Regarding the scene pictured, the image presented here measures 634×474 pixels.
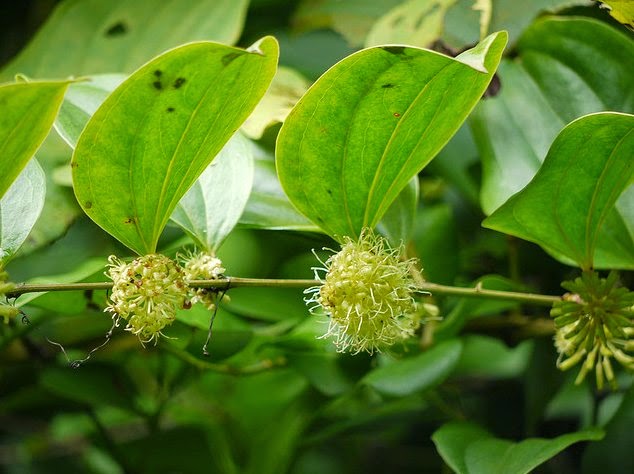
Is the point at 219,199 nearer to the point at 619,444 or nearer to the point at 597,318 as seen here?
the point at 597,318

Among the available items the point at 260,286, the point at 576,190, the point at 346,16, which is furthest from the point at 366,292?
the point at 346,16

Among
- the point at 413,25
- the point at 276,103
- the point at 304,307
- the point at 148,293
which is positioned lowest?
the point at 304,307

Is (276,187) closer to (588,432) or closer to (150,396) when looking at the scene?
(588,432)

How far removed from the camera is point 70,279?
0.66m

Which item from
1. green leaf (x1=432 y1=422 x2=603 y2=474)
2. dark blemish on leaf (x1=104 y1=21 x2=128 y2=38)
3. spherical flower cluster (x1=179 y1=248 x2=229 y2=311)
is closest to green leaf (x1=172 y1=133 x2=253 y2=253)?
spherical flower cluster (x1=179 y1=248 x2=229 y2=311)

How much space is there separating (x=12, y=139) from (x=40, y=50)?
0.67 metres

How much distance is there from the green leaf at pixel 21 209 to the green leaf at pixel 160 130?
0.25 feet

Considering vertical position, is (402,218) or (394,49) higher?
(394,49)

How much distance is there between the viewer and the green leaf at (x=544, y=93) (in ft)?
2.47

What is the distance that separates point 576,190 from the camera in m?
0.60

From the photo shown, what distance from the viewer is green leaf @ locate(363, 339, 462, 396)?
2.37 ft

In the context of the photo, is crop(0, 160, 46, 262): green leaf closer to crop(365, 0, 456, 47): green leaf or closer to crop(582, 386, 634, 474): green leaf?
crop(365, 0, 456, 47): green leaf

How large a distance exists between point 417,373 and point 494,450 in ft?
0.37

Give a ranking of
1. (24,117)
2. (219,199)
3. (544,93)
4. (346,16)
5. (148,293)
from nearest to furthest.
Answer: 1. (24,117)
2. (148,293)
3. (219,199)
4. (544,93)
5. (346,16)
